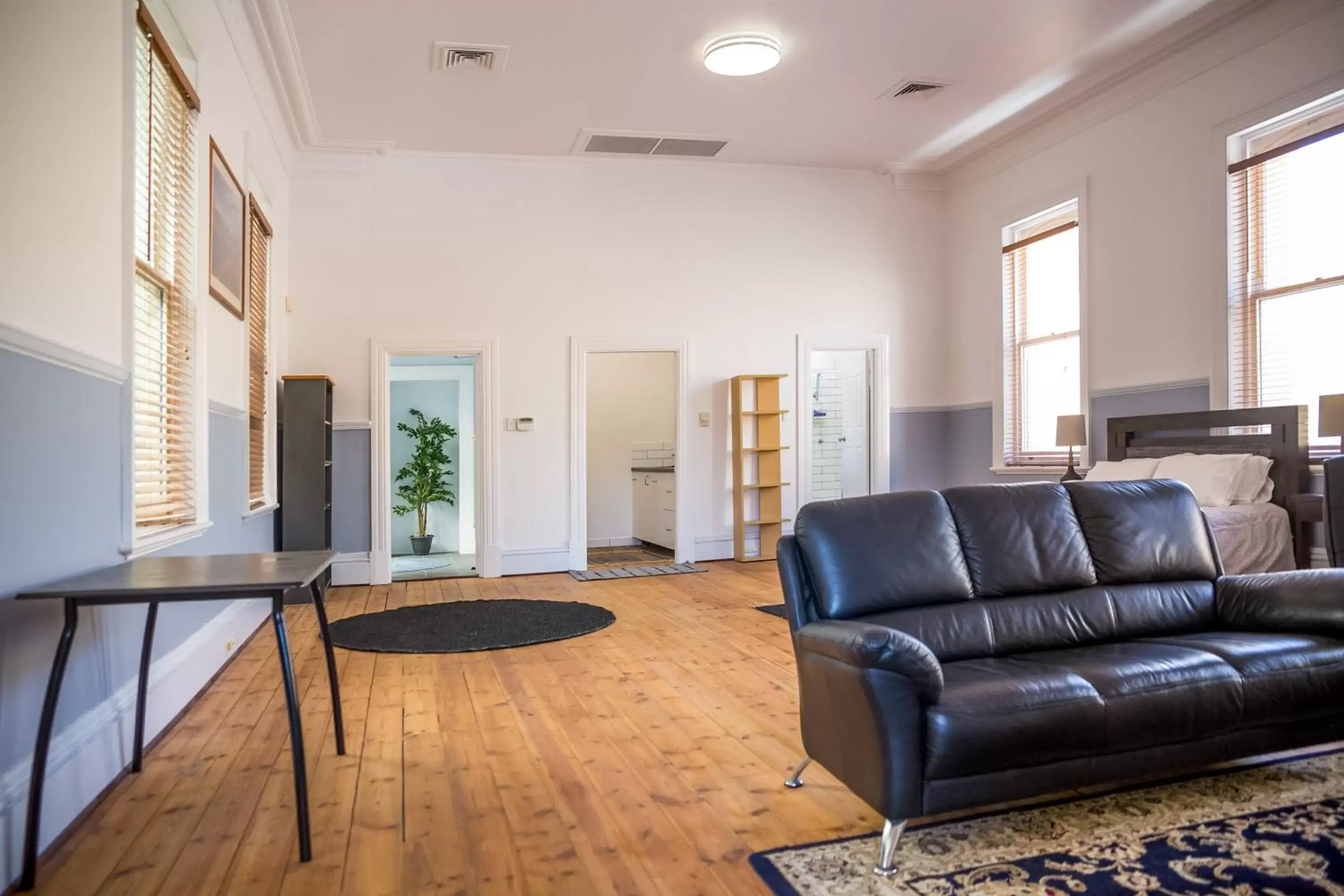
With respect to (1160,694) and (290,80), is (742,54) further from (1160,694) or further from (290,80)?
(1160,694)

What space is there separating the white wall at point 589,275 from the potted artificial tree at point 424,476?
2341 millimetres

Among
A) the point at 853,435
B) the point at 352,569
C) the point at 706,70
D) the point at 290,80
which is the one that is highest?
the point at 706,70

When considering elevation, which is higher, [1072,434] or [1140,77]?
[1140,77]

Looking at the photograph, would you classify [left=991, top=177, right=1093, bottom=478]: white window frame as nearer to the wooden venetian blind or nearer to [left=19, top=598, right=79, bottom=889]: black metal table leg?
the wooden venetian blind

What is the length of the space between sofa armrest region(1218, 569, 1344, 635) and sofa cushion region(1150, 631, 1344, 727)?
0.10 meters

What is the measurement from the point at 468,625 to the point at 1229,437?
15.3 feet

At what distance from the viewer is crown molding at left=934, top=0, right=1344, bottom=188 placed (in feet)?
16.5

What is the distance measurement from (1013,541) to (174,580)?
96.1 inches

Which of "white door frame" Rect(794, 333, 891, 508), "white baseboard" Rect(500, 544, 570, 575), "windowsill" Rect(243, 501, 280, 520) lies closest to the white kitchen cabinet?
"white baseboard" Rect(500, 544, 570, 575)

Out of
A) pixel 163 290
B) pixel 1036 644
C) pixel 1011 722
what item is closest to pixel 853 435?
pixel 1036 644

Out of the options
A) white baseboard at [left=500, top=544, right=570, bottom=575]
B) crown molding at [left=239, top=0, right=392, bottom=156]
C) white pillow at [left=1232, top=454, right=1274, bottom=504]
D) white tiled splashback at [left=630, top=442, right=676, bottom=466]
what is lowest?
white baseboard at [left=500, top=544, right=570, bottom=575]

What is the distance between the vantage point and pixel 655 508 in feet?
29.9

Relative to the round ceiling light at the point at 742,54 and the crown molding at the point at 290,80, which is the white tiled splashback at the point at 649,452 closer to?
the crown molding at the point at 290,80

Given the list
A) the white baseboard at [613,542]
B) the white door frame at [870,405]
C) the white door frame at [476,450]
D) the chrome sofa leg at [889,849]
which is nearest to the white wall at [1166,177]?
the white door frame at [870,405]
